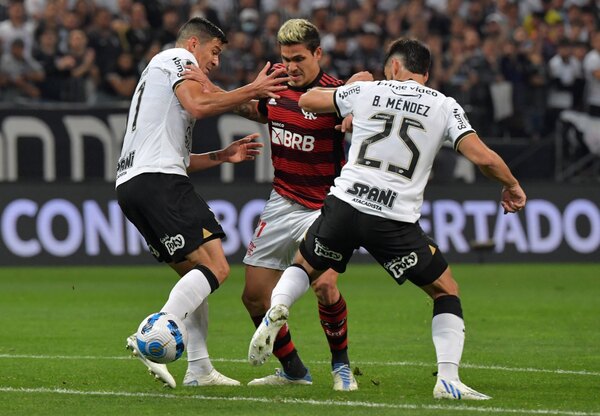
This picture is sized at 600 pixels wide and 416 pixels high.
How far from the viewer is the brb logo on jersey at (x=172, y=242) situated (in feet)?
28.1

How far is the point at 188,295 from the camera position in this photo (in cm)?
838

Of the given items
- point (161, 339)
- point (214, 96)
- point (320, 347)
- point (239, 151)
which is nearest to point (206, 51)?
point (214, 96)

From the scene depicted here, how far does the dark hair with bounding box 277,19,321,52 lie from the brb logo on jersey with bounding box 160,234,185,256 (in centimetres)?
168

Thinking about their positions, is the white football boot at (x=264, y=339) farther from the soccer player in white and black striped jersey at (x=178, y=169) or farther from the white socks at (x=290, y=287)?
the soccer player in white and black striped jersey at (x=178, y=169)

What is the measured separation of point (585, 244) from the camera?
20.8 meters

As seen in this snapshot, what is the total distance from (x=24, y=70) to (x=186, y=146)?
513 inches

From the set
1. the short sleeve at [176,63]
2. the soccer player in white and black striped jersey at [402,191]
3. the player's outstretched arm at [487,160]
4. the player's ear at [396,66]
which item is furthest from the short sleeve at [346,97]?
the short sleeve at [176,63]

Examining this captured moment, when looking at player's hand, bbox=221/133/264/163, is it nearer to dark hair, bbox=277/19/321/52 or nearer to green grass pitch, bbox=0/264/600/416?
dark hair, bbox=277/19/321/52

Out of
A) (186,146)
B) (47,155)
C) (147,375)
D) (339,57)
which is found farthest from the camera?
(339,57)

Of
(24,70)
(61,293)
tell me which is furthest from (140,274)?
(24,70)

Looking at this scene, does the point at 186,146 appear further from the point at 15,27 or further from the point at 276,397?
the point at 15,27

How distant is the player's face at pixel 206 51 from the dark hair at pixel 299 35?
47 cm

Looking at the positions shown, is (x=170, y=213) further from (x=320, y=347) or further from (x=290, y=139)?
(x=320, y=347)

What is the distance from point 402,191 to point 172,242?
160 centimetres
